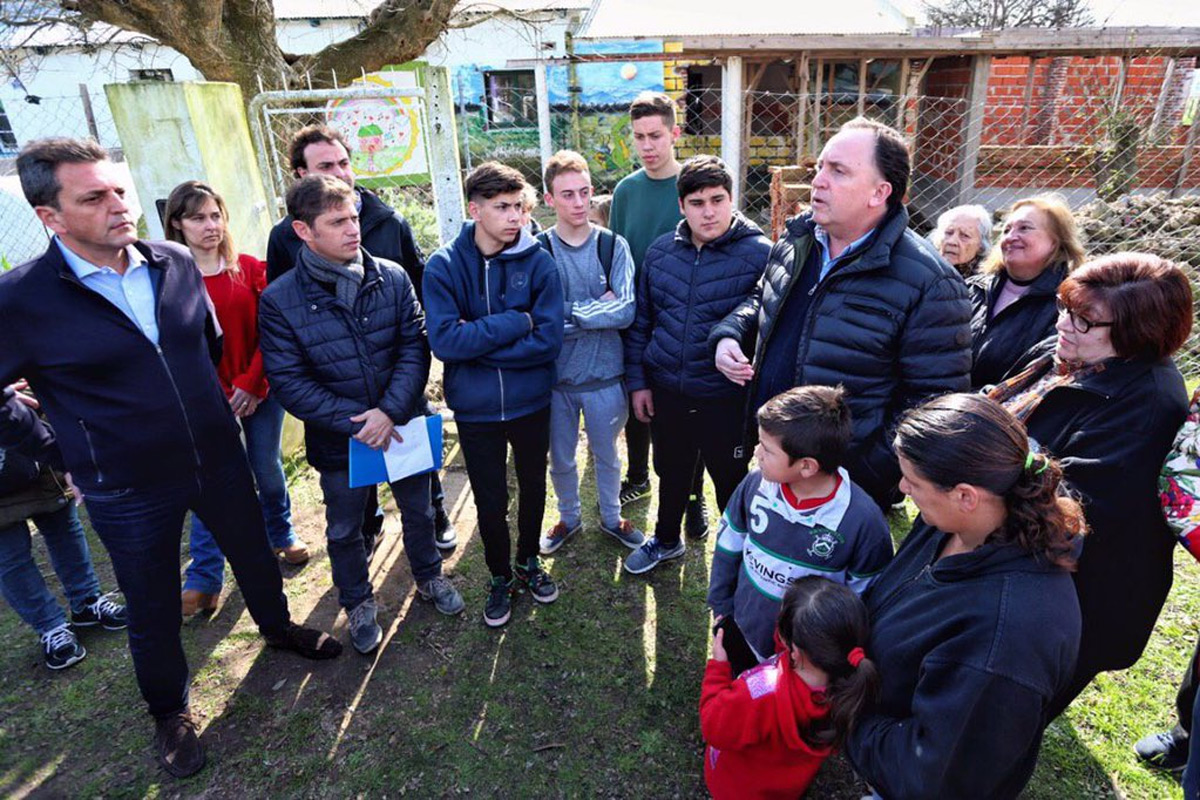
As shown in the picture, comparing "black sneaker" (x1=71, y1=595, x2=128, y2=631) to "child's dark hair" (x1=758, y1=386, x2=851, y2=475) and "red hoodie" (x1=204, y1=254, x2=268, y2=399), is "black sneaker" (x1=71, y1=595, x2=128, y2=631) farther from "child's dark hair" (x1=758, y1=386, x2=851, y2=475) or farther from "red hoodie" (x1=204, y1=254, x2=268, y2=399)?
"child's dark hair" (x1=758, y1=386, x2=851, y2=475)

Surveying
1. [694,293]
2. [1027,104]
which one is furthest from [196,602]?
[1027,104]

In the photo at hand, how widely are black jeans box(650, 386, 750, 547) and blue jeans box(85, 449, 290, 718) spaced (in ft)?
5.81

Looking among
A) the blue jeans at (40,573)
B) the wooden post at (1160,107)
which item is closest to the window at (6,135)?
the blue jeans at (40,573)

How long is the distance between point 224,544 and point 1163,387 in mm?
3175

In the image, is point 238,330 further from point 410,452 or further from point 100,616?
point 100,616

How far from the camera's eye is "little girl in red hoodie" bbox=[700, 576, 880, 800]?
61.7 inches

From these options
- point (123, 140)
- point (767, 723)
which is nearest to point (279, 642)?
point (767, 723)

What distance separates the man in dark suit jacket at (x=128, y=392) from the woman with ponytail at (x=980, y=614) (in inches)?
89.8

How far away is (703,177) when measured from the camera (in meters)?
2.64

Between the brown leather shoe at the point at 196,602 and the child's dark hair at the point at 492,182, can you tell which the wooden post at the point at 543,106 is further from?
the brown leather shoe at the point at 196,602

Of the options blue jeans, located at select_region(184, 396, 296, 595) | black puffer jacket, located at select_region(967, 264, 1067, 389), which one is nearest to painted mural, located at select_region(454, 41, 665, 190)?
black puffer jacket, located at select_region(967, 264, 1067, 389)

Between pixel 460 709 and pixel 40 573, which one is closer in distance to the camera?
pixel 460 709

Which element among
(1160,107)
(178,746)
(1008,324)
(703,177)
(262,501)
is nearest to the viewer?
(178,746)

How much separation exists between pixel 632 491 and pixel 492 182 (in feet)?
7.12
